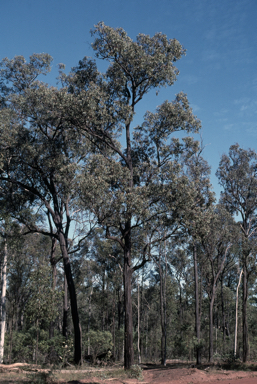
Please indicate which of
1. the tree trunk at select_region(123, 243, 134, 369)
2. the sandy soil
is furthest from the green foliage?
the tree trunk at select_region(123, 243, 134, 369)

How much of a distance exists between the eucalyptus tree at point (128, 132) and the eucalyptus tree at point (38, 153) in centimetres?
180

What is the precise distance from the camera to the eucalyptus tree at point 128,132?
47.9ft

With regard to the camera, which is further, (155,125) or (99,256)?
(99,256)

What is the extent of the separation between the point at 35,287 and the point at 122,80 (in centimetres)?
1175

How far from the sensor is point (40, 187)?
1964 centimetres

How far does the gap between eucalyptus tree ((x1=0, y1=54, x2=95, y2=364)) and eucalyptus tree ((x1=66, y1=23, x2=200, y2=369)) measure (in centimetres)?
180

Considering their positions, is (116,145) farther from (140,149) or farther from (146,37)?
(146,37)

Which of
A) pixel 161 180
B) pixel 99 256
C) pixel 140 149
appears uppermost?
pixel 140 149

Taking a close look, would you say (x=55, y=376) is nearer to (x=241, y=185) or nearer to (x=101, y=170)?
(x=101, y=170)

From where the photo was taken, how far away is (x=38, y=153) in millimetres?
18594

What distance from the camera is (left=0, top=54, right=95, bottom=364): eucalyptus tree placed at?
17.6 m

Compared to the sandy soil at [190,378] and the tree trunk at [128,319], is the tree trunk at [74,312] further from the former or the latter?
the sandy soil at [190,378]

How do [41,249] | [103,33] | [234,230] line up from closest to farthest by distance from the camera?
[103,33] → [234,230] → [41,249]

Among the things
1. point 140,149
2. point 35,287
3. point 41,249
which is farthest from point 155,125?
point 41,249
